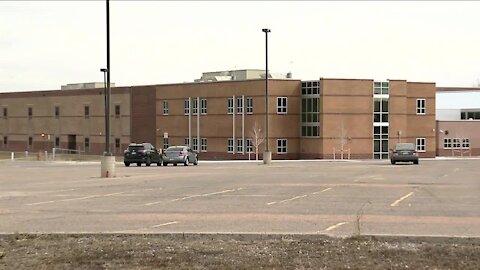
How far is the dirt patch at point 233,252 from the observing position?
26.1 ft

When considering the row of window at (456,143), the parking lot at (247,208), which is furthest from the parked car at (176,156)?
the row of window at (456,143)

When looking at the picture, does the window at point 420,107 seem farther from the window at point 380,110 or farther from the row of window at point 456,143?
the row of window at point 456,143

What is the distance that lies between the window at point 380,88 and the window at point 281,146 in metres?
11.6

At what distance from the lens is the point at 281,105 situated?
75188 millimetres

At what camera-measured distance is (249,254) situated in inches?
337

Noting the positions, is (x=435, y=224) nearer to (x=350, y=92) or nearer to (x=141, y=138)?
(x=350, y=92)

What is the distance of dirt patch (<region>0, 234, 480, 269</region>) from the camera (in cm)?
796

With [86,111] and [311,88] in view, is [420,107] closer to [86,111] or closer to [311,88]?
[311,88]

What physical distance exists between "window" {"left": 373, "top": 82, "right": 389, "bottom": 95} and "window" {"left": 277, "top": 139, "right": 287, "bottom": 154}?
38.1ft

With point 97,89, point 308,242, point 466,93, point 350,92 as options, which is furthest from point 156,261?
point 466,93

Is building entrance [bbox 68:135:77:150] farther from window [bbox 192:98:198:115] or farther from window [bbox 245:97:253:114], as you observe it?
window [bbox 245:97:253:114]

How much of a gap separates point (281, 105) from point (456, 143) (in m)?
26.1

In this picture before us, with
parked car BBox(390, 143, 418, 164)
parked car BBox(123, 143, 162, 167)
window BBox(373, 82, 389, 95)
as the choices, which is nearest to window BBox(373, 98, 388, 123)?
window BBox(373, 82, 389, 95)

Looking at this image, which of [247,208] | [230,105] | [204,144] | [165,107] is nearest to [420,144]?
[230,105]
